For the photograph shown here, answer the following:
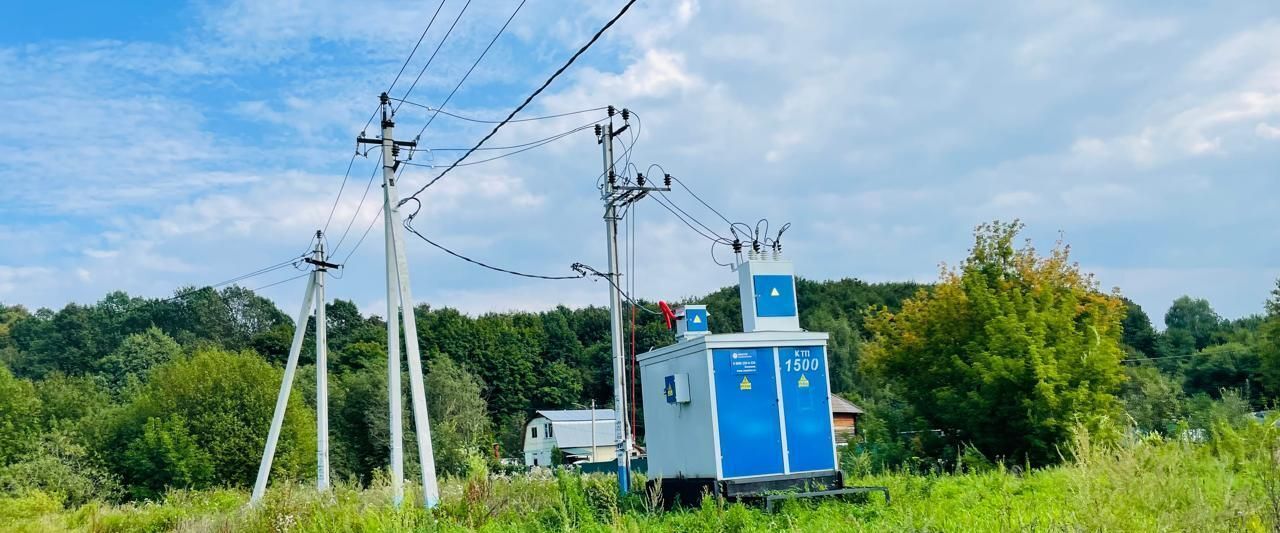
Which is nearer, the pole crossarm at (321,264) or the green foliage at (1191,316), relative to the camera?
the pole crossarm at (321,264)

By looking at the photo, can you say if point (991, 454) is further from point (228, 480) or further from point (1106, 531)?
point (228, 480)

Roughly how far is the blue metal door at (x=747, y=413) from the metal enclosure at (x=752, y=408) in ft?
0.04

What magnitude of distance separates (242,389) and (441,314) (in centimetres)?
3058

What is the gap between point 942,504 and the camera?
9.59 meters

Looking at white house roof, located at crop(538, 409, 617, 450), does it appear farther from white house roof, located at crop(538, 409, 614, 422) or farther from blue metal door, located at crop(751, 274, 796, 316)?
blue metal door, located at crop(751, 274, 796, 316)

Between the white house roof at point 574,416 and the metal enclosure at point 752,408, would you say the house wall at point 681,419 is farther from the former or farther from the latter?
the white house roof at point 574,416

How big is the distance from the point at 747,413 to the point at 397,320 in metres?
8.74

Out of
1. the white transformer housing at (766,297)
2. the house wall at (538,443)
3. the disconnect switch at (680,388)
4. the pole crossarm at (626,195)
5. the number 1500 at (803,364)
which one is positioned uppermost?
the pole crossarm at (626,195)

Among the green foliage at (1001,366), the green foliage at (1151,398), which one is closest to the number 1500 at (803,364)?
the green foliage at (1001,366)

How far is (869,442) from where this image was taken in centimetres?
2339

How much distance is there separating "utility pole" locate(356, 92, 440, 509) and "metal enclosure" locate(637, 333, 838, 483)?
5776 mm

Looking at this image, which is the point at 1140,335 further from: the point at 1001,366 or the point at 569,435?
the point at 1001,366

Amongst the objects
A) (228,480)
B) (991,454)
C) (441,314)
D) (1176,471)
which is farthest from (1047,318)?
(441,314)

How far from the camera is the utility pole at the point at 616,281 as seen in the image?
53.0 feet
